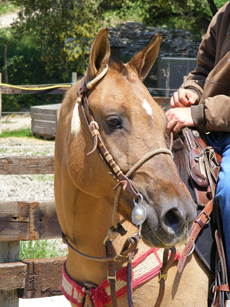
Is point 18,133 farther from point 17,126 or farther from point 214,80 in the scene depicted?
point 214,80

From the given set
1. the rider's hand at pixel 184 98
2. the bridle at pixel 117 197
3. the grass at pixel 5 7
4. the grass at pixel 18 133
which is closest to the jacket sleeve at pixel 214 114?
the rider's hand at pixel 184 98

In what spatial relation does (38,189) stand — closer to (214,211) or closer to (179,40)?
(214,211)

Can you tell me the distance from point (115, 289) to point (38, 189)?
532 centimetres

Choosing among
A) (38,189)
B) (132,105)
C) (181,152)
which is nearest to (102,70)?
(132,105)

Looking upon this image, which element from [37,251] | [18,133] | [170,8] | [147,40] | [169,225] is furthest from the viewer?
[147,40]

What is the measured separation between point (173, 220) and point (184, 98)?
3.71ft

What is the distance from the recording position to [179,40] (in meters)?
25.8

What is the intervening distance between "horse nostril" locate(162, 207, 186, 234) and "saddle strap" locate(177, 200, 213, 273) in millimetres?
290

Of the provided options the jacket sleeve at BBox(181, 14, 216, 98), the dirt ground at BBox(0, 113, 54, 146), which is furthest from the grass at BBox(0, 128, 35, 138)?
the jacket sleeve at BBox(181, 14, 216, 98)

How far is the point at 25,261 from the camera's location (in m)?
3.32

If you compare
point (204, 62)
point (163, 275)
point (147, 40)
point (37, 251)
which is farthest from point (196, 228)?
point (147, 40)

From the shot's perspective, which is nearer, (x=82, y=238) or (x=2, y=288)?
(x=82, y=238)

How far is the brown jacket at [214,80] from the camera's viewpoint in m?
2.31

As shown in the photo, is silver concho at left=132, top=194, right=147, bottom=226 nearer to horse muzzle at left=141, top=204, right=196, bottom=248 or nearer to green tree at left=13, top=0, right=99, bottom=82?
horse muzzle at left=141, top=204, right=196, bottom=248
